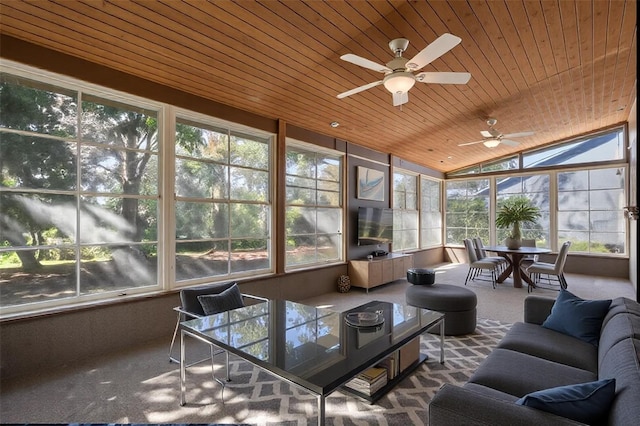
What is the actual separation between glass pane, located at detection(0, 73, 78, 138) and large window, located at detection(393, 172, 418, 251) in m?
6.22

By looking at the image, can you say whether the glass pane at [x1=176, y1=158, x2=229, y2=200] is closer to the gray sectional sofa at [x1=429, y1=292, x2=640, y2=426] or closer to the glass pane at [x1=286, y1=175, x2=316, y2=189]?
the glass pane at [x1=286, y1=175, x2=316, y2=189]

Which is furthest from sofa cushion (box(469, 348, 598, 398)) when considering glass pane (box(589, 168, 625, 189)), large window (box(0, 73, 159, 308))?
glass pane (box(589, 168, 625, 189))

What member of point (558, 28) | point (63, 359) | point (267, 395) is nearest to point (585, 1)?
point (558, 28)

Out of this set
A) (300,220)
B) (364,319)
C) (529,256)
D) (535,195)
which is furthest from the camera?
(535,195)

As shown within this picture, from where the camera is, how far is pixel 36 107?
2.91 meters

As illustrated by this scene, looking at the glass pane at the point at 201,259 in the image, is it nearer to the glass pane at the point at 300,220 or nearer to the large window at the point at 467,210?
the glass pane at the point at 300,220

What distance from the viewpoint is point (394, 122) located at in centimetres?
570

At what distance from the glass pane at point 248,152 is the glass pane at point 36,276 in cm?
218

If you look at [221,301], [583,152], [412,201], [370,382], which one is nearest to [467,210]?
[412,201]

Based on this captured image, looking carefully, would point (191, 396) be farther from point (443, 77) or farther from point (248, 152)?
point (443, 77)

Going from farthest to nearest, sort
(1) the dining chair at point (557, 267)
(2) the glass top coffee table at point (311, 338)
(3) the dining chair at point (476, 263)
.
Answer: (3) the dining chair at point (476, 263)
(1) the dining chair at point (557, 267)
(2) the glass top coffee table at point (311, 338)

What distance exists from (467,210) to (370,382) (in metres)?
8.31

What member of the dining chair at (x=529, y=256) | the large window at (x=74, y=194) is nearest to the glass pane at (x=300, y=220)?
the large window at (x=74, y=194)

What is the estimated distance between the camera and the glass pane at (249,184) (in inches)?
175
